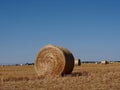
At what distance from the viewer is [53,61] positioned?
21734 millimetres

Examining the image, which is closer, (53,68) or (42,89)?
(42,89)

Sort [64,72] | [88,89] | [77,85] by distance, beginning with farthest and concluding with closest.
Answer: [64,72], [77,85], [88,89]

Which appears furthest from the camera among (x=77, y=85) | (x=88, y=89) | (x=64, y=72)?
(x=64, y=72)

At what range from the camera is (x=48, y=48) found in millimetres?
22188

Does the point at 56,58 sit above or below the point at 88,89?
above

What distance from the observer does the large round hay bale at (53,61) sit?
69.9 ft

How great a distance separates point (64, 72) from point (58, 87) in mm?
7476

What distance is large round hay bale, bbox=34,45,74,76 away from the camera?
2130 cm

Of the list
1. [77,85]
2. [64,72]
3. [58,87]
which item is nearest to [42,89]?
[58,87]

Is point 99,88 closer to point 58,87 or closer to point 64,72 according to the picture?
point 58,87

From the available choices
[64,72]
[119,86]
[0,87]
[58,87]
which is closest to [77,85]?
[58,87]

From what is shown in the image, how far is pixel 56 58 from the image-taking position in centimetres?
2164

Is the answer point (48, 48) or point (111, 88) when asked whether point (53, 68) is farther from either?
point (111, 88)

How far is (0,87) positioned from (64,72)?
7.49 meters
